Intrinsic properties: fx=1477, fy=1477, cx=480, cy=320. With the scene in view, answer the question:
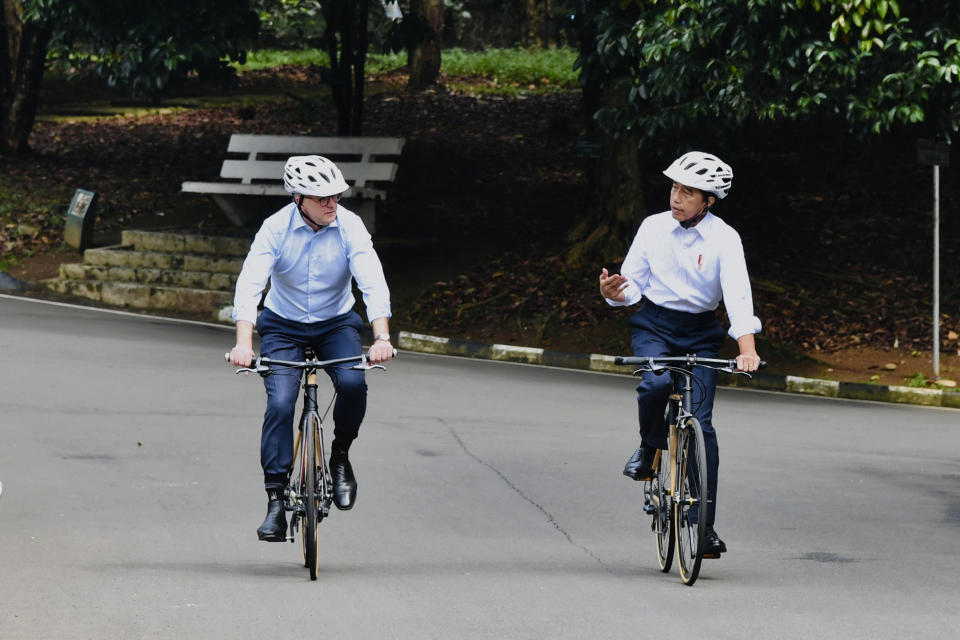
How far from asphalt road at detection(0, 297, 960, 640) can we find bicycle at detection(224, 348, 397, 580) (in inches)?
8.2

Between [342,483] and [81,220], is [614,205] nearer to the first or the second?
[81,220]

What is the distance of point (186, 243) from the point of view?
65.4ft

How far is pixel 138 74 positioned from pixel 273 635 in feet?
48.4

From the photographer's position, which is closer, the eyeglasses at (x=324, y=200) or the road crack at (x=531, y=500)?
the eyeglasses at (x=324, y=200)

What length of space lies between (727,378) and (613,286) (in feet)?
29.5

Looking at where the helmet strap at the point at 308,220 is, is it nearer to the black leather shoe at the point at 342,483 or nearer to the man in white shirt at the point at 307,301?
the man in white shirt at the point at 307,301

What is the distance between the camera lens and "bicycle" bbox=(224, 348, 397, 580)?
638 cm

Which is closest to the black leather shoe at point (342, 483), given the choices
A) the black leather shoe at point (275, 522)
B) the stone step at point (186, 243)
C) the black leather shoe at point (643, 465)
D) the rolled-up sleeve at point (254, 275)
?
the black leather shoe at point (275, 522)

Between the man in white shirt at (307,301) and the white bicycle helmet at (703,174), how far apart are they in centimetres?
143

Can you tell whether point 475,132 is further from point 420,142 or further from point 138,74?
point 138,74

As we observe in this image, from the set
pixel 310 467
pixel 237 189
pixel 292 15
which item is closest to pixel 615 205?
pixel 237 189

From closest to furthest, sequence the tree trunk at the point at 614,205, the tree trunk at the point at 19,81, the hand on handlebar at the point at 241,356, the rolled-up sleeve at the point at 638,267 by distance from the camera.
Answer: the hand on handlebar at the point at 241,356, the rolled-up sleeve at the point at 638,267, the tree trunk at the point at 614,205, the tree trunk at the point at 19,81

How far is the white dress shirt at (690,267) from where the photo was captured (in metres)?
6.72

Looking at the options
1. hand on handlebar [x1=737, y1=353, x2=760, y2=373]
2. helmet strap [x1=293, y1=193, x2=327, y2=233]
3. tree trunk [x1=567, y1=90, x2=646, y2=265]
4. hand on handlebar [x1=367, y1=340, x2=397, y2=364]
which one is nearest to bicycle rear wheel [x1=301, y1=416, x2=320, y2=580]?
hand on handlebar [x1=367, y1=340, x2=397, y2=364]
